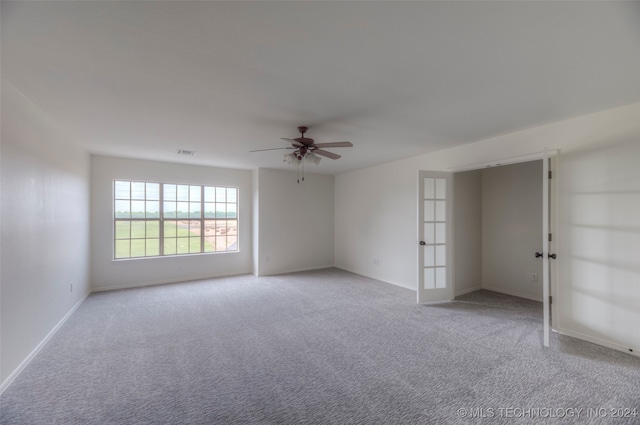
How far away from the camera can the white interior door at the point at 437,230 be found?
166 inches

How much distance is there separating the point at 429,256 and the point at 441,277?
1.30 feet

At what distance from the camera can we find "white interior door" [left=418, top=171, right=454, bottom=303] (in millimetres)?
4219

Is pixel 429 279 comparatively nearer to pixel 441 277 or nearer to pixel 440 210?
pixel 441 277

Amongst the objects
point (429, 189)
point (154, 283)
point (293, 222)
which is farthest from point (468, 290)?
point (154, 283)

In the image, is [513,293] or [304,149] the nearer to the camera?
[304,149]

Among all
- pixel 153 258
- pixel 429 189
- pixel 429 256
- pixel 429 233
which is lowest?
pixel 153 258

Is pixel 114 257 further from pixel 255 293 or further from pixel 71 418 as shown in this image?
pixel 71 418

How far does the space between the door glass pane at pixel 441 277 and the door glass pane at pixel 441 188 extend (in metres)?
1.22

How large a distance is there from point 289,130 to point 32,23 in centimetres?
223

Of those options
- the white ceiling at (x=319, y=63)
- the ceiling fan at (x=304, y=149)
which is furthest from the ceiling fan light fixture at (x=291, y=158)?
the white ceiling at (x=319, y=63)

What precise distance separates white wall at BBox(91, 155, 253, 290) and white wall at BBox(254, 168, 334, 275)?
1.56 ft

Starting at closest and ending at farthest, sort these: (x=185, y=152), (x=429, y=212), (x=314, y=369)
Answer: (x=314, y=369), (x=429, y=212), (x=185, y=152)

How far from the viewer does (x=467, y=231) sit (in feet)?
15.6

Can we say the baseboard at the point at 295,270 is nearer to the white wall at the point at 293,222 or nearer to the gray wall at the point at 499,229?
the white wall at the point at 293,222
